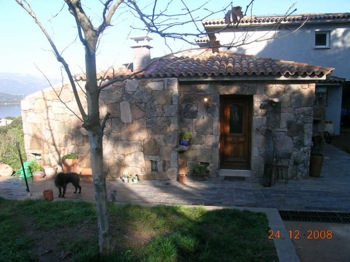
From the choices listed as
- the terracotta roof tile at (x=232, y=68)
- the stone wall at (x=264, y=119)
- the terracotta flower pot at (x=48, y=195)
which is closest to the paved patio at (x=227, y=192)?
the terracotta flower pot at (x=48, y=195)

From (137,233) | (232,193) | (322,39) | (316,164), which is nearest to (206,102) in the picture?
(232,193)

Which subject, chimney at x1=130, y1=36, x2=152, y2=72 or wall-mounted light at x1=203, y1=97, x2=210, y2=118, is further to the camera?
chimney at x1=130, y1=36, x2=152, y2=72

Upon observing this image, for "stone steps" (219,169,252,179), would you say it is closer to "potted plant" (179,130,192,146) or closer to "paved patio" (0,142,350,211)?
"paved patio" (0,142,350,211)

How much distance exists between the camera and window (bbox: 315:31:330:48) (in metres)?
14.2

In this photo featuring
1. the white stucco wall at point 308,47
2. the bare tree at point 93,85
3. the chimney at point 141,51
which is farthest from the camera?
the white stucco wall at point 308,47

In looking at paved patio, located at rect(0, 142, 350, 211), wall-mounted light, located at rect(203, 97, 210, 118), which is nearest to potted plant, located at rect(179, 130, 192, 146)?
wall-mounted light, located at rect(203, 97, 210, 118)

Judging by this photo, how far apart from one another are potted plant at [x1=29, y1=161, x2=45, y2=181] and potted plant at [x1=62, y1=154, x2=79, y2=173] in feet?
2.02

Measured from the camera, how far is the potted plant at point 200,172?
6.93 metres

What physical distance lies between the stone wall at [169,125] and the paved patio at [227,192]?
20.0 inches

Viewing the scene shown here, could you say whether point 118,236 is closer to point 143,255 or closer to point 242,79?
point 143,255

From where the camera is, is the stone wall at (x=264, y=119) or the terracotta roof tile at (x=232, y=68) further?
the stone wall at (x=264, y=119)

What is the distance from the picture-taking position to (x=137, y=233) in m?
3.67

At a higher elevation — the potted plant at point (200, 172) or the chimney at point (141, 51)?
the chimney at point (141, 51)

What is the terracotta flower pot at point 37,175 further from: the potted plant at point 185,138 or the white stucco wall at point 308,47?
the white stucco wall at point 308,47
